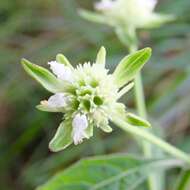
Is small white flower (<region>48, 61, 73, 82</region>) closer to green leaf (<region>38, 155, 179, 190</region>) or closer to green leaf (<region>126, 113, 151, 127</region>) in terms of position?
green leaf (<region>126, 113, 151, 127</region>)

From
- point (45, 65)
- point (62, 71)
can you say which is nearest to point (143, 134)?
point (62, 71)

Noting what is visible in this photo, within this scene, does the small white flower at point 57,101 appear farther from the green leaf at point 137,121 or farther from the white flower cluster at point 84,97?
the green leaf at point 137,121

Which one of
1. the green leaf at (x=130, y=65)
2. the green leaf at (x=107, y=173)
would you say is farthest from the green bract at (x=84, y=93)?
the green leaf at (x=107, y=173)

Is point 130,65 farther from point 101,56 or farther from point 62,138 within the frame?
point 62,138

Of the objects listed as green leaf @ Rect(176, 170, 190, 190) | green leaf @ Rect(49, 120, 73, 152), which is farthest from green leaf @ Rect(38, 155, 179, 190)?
green leaf @ Rect(49, 120, 73, 152)

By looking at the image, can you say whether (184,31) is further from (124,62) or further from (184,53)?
(124,62)

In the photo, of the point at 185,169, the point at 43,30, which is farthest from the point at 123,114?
the point at 43,30
